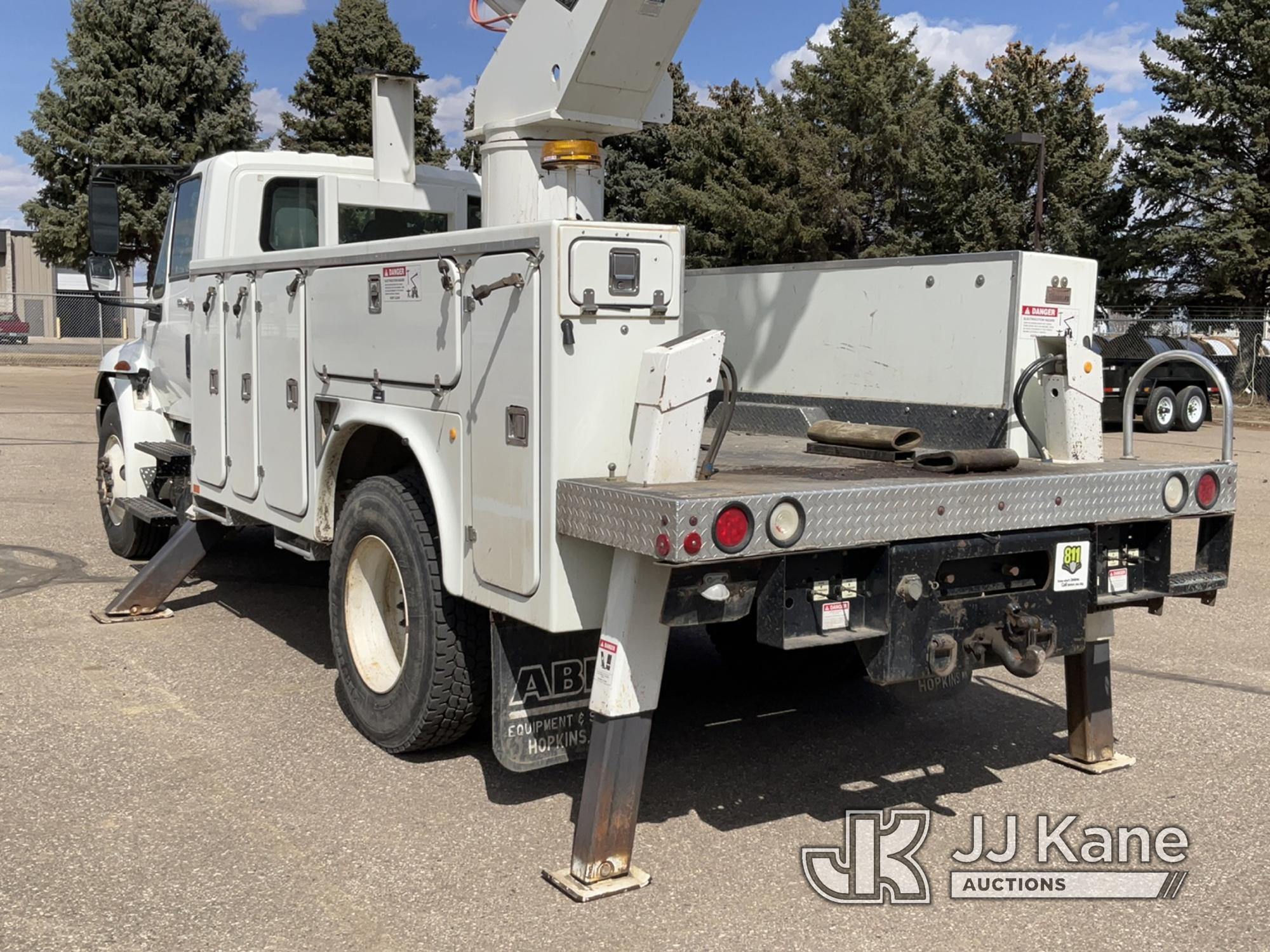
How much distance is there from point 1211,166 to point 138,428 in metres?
30.4

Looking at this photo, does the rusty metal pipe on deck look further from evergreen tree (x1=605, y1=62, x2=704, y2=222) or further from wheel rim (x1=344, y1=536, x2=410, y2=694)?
evergreen tree (x1=605, y1=62, x2=704, y2=222)

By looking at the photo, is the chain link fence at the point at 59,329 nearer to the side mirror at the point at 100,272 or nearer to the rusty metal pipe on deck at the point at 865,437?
the side mirror at the point at 100,272

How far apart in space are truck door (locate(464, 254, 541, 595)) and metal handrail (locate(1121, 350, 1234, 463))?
75.4 inches

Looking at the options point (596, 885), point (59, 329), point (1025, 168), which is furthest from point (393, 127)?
point (59, 329)

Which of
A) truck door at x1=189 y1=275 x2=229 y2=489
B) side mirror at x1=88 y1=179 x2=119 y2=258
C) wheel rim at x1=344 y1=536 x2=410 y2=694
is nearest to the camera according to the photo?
wheel rim at x1=344 y1=536 x2=410 y2=694

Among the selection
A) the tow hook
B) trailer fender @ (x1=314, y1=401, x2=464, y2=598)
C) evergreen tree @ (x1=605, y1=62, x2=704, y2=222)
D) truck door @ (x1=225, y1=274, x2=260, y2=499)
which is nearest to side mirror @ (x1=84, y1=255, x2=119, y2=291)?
truck door @ (x1=225, y1=274, x2=260, y2=499)

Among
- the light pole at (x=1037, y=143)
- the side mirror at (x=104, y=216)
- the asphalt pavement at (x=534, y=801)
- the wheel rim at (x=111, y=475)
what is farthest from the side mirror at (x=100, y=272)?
the light pole at (x=1037, y=143)

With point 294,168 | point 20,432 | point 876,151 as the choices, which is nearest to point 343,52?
point 876,151

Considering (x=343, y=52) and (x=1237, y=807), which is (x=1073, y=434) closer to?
(x=1237, y=807)

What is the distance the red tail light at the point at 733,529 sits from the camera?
310cm

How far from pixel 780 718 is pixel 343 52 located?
37448mm

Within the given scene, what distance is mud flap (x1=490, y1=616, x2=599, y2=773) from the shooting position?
371cm

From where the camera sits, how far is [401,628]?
4590mm

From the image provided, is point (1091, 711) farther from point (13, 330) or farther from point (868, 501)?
point (13, 330)
